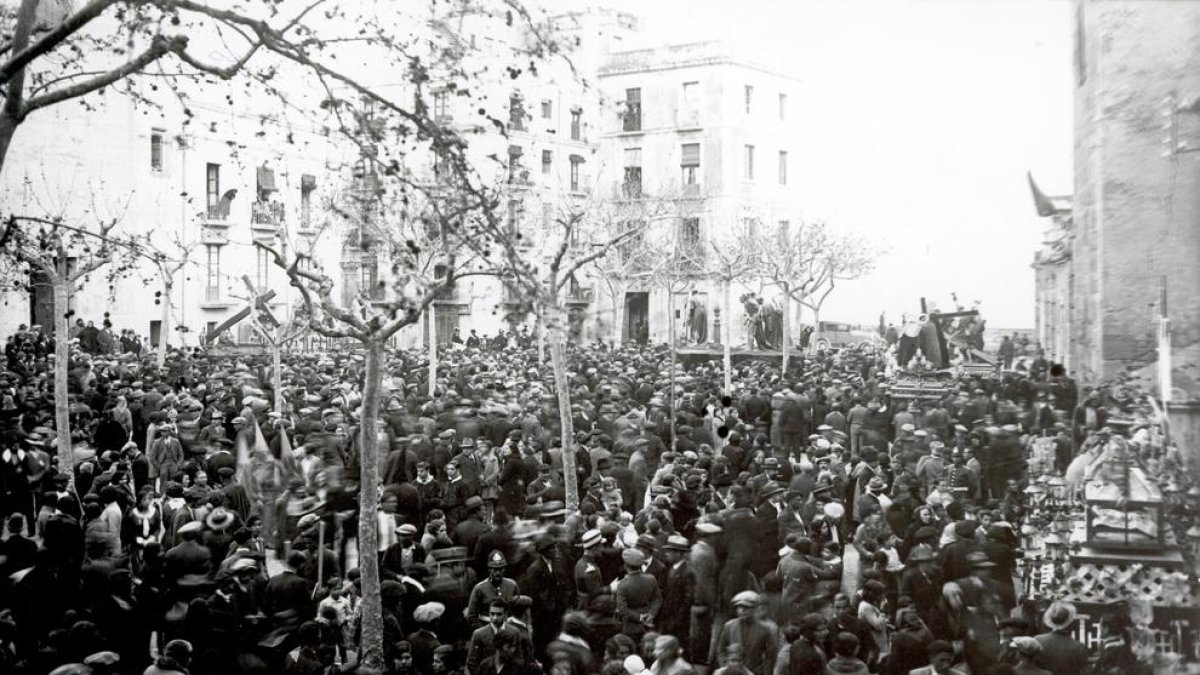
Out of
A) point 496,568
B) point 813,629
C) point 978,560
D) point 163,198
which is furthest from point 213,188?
point 813,629

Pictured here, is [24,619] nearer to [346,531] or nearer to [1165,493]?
[346,531]

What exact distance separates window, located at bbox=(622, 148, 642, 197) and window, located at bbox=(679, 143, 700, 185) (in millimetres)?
1478

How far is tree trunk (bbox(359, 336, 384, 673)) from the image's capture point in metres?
8.49

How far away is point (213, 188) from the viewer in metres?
35.6

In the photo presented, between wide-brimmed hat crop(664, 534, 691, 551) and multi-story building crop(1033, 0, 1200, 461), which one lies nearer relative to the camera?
wide-brimmed hat crop(664, 534, 691, 551)

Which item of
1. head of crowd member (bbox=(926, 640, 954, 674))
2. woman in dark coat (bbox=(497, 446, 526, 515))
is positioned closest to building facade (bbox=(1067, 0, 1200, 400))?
head of crowd member (bbox=(926, 640, 954, 674))

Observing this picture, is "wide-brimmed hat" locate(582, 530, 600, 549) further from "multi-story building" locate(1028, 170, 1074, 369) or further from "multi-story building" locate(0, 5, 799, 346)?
"multi-story building" locate(0, 5, 799, 346)

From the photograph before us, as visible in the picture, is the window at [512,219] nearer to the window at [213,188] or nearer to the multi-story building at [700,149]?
the multi-story building at [700,149]

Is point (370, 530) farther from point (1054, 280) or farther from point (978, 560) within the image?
point (1054, 280)

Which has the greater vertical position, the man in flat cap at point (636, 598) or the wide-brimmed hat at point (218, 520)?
the wide-brimmed hat at point (218, 520)

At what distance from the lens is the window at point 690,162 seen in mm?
36750

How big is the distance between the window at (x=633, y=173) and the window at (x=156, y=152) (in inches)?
545

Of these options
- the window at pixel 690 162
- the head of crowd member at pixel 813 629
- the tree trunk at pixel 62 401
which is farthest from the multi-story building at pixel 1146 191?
the window at pixel 690 162

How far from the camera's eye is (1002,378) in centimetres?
1745
